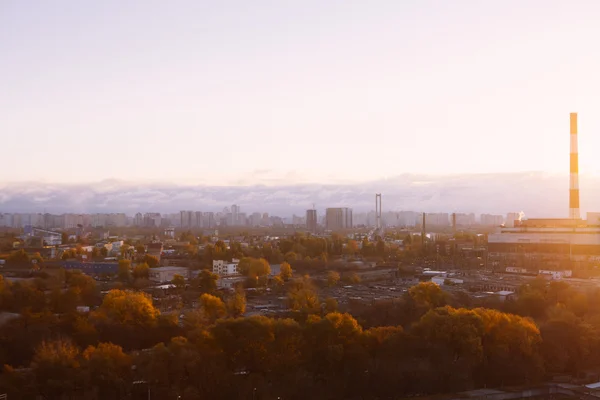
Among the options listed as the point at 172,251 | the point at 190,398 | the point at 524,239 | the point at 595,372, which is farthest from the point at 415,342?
the point at 172,251

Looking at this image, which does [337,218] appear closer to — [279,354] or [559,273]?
[559,273]

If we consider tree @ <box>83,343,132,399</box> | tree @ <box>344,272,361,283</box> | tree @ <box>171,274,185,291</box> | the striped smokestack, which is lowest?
tree @ <box>344,272,361,283</box>

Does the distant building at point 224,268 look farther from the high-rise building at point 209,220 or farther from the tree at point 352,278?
the high-rise building at point 209,220

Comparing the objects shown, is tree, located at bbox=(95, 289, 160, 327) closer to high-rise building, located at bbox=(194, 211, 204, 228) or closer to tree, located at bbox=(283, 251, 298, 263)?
tree, located at bbox=(283, 251, 298, 263)

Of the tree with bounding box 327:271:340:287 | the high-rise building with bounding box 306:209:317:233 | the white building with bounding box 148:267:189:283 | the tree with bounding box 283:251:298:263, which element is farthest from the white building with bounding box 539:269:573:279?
the high-rise building with bounding box 306:209:317:233

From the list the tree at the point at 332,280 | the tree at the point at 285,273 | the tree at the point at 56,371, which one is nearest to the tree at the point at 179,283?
the tree at the point at 285,273
